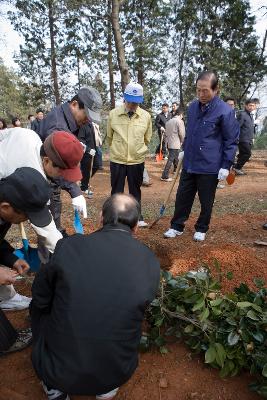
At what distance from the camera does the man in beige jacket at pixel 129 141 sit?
161 inches

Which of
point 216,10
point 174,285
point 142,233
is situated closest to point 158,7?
point 216,10

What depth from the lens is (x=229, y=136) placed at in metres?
3.42

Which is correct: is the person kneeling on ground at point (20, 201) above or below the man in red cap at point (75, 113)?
below

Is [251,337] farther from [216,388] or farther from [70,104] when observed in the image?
[70,104]

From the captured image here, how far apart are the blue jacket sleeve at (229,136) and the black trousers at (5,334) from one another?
2483 millimetres

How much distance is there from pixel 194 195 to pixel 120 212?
2365mm

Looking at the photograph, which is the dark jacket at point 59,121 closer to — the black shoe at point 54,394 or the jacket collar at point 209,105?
the jacket collar at point 209,105

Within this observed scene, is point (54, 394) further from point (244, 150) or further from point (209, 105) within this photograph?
point (244, 150)

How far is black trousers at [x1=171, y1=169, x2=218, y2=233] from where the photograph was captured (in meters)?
3.62

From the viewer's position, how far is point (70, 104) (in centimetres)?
284

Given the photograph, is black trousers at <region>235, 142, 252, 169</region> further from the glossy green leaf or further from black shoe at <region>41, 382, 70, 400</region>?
black shoe at <region>41, 382, 70, 400</region>

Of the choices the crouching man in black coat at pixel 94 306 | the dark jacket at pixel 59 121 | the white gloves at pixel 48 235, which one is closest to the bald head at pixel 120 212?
the crouching man in black coat at pixel 94 306

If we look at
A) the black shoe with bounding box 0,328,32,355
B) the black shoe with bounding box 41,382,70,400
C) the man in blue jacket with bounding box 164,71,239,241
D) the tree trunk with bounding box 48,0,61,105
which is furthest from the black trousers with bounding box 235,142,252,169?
the tree trunk with bounding box 48,0,61,105

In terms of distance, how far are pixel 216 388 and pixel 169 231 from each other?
2.18 meters
